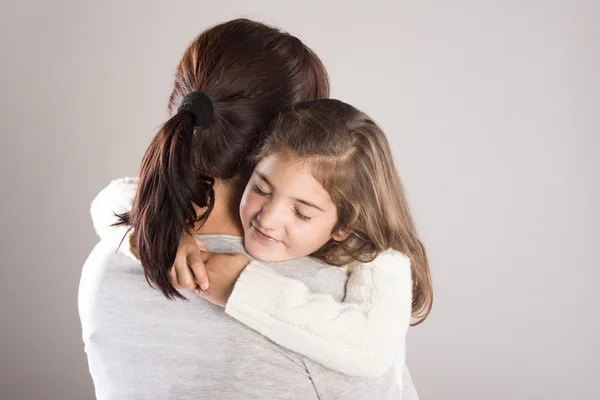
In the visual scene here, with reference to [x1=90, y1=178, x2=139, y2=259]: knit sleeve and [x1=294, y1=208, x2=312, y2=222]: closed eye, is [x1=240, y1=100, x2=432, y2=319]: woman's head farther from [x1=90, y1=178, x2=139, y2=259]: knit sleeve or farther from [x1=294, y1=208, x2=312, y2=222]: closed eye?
[x1=90, y1=178, x2=139, y2=259]: knit sleeve

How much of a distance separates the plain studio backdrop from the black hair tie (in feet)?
5.14

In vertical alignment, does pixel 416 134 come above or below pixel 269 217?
below

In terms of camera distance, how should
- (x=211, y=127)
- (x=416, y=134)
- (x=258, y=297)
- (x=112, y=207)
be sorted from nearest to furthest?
(x=258, y=297)
(x=211, y=127)
(x=112, y=207)
(x=416, y=134)

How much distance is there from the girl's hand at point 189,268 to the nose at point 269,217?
125 millimetres

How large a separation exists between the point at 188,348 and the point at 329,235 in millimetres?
373

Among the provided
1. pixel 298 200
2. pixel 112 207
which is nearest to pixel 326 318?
pixel 298 200

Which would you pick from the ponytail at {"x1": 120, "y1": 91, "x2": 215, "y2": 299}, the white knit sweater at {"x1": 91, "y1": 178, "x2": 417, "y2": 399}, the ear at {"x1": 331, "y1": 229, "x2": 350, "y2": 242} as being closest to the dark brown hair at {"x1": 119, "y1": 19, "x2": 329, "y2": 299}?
the ponytail at {"x1": 120, "y1": 91, "x2": 215, "y2": 299}

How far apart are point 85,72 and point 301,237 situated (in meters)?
1.66

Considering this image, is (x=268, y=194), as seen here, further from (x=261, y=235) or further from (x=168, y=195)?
(x=168, y=195)

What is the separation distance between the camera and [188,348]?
3.57 ft

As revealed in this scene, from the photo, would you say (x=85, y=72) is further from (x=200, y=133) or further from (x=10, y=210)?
(x=200, y=133)

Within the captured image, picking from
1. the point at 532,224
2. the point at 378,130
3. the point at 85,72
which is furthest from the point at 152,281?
the point at 532,224

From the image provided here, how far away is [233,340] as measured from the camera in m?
1.08

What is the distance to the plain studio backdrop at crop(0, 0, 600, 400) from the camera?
2.61m
